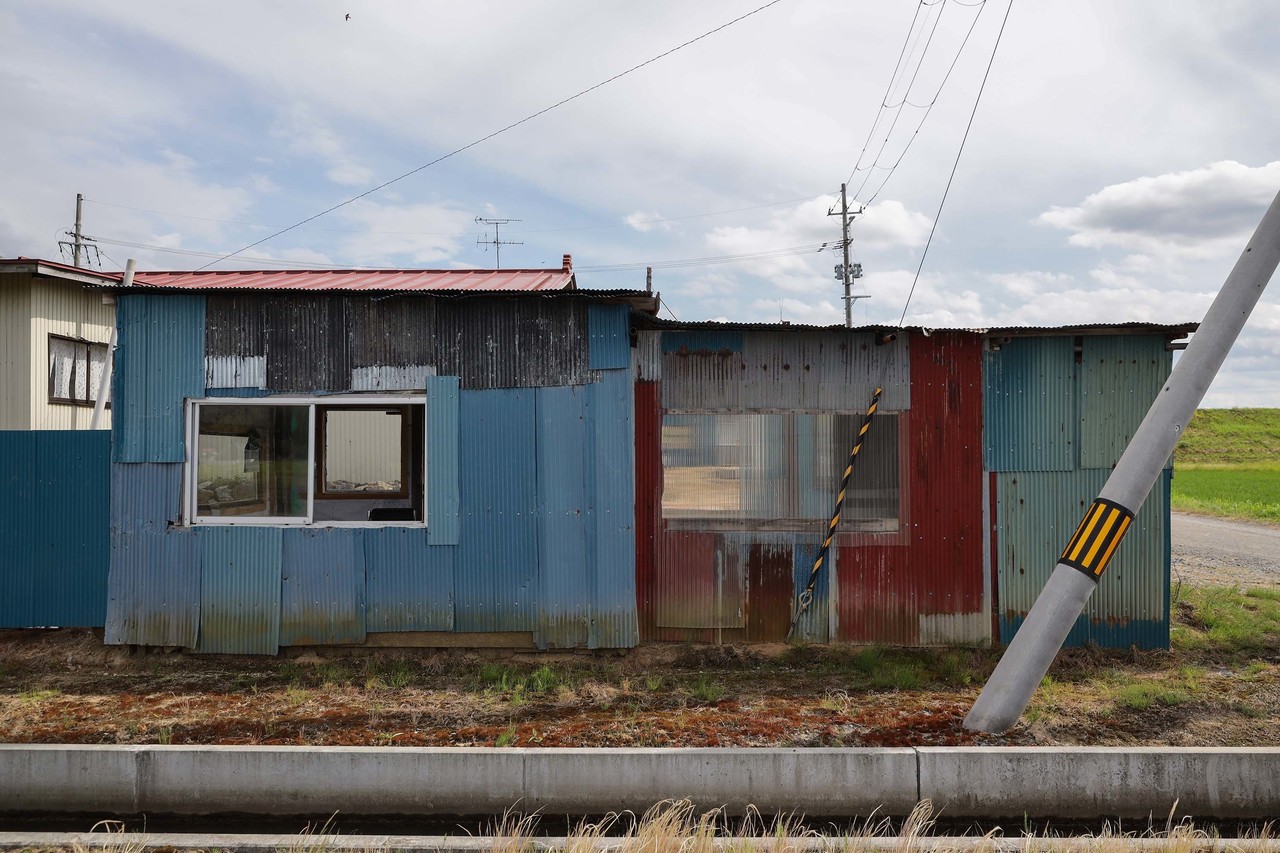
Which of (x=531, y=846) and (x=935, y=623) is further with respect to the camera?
(x=935, y=623)

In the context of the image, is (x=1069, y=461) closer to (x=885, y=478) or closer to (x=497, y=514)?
(x=885, y=478)

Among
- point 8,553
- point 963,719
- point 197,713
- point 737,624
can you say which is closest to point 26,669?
point 8,553

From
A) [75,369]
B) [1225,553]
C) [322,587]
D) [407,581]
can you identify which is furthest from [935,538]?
[75,369]

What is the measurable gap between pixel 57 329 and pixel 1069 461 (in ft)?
40.7

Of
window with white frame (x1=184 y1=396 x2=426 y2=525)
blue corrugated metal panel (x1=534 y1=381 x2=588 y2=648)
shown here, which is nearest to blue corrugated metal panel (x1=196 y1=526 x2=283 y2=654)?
window with white frame (x1=184 y1=396 x2=426 y2=525)

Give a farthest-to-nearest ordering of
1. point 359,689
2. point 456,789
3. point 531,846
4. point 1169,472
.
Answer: point 1169,472
point 359,689
point 456,789
point 531,846

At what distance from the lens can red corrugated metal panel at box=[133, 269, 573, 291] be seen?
8648mm

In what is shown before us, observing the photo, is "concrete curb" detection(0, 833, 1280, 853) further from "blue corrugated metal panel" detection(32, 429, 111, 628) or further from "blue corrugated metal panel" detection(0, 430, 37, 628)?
"blue corrugated metal panel" detection(0, 430, 37, 628)

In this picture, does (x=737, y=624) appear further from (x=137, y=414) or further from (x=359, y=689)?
(x=137, y=414)

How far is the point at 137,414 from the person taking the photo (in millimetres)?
7199

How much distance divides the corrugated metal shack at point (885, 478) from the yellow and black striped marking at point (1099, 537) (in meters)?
2.16

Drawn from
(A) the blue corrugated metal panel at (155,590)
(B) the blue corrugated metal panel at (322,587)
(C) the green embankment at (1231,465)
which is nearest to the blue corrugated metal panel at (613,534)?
(B) the blue corrugated metal panel at (322,587)

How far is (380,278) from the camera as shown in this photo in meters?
9.10

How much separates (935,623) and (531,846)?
15.6 feet
